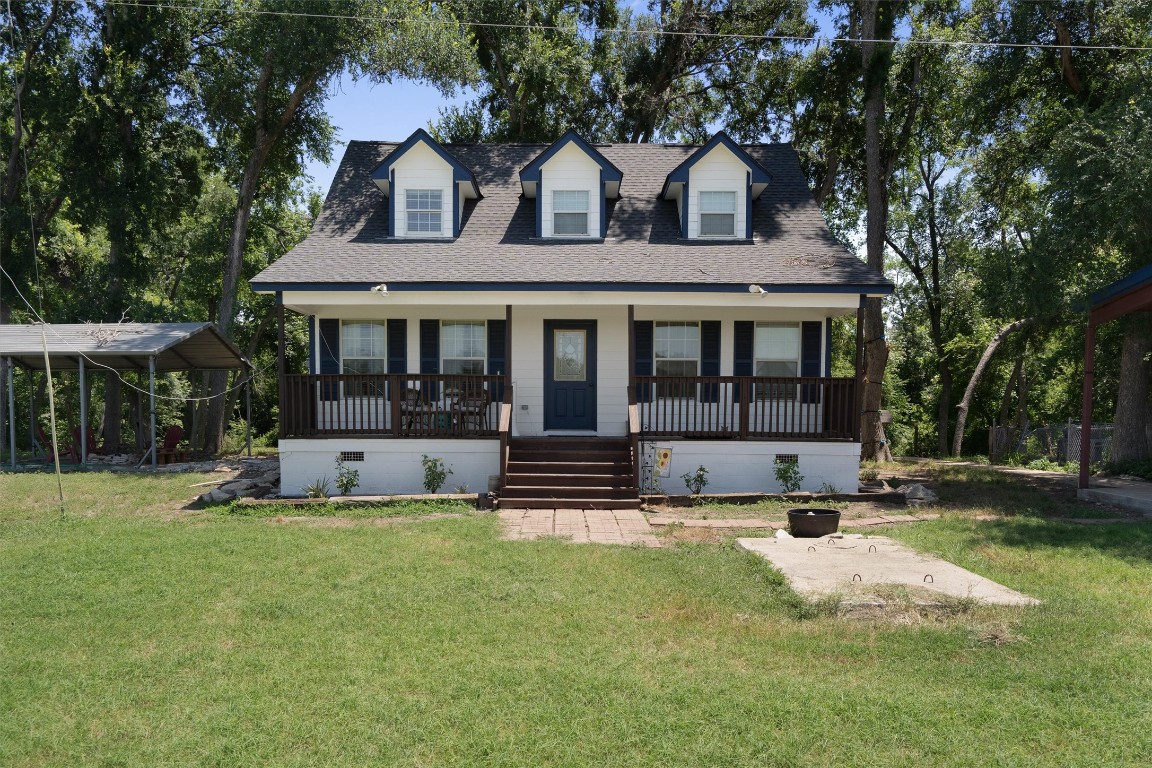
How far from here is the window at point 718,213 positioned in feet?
48.4

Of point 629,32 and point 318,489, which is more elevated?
point 629,32

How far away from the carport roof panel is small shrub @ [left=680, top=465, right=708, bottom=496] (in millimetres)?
10478

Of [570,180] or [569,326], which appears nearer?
[569,326]

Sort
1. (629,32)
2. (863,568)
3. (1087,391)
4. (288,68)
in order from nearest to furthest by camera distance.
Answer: (863,568) < (1087,391) < (288,68) < (629,32)

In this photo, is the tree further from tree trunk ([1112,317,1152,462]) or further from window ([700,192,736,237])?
tree trunk ([1112,317,1152,462])

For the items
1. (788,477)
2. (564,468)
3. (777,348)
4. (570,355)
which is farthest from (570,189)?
(788,477)

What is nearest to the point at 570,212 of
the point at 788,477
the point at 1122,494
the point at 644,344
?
the point at 644,344

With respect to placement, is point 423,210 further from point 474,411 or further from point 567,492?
point 567,492

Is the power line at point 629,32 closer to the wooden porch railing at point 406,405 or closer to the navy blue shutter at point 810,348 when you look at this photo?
the navy blue shutter at point 810,348

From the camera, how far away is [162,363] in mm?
17625

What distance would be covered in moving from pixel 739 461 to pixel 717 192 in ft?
18.1

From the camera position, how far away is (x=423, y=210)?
14.8 m

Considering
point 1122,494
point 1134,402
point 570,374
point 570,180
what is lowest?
point 1122,494

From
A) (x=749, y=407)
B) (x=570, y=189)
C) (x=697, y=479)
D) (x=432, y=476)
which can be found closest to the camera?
(x=432, y=476)
